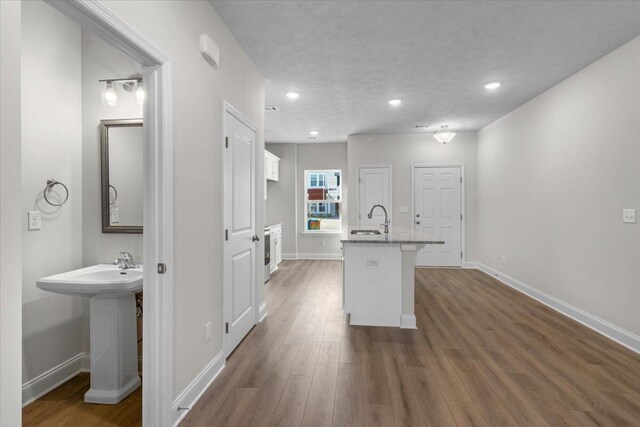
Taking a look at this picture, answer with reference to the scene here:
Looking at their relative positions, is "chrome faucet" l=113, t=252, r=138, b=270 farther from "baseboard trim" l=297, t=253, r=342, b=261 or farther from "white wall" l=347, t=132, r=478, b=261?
"baseboard trim" l=297, t=253, r=342, b=261

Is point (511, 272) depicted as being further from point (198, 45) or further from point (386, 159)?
point (198, 45)

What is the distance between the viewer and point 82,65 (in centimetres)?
248

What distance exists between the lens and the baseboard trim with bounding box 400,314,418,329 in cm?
339

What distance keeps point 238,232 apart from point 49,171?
1399 millimetres

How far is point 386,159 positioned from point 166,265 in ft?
17.9

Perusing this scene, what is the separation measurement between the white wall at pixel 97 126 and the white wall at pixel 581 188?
4142 millimetres

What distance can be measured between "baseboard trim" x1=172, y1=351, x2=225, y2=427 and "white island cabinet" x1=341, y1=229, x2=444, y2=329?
4.76 feet

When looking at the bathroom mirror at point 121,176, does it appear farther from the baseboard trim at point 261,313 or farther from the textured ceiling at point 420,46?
the baseboard trim at point 261,313

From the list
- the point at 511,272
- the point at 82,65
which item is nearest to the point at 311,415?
the point at 82,65

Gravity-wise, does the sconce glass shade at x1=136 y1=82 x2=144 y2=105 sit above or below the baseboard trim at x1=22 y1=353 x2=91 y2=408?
above

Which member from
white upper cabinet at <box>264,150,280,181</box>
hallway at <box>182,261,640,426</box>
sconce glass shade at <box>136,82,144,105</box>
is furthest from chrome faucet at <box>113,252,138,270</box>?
white upper cabinet at <box>264,150,280,181</box>

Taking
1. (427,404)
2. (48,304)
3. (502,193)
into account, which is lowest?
(427,404)

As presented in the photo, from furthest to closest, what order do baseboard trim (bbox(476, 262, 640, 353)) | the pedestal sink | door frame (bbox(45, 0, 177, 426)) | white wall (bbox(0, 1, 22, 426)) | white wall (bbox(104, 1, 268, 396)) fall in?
baseboard trim (bbox(476, 262, 640, 353)), the pedestal sink, white wall (bbox(104, 1, 268, 396)), door frame (bbox(45, 0, 177, 426)), white wall (bbox(0, 1, 22, 426))

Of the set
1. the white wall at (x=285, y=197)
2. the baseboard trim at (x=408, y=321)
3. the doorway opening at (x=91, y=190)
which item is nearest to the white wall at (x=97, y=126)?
the doorway opening at (x=91, y=190)
